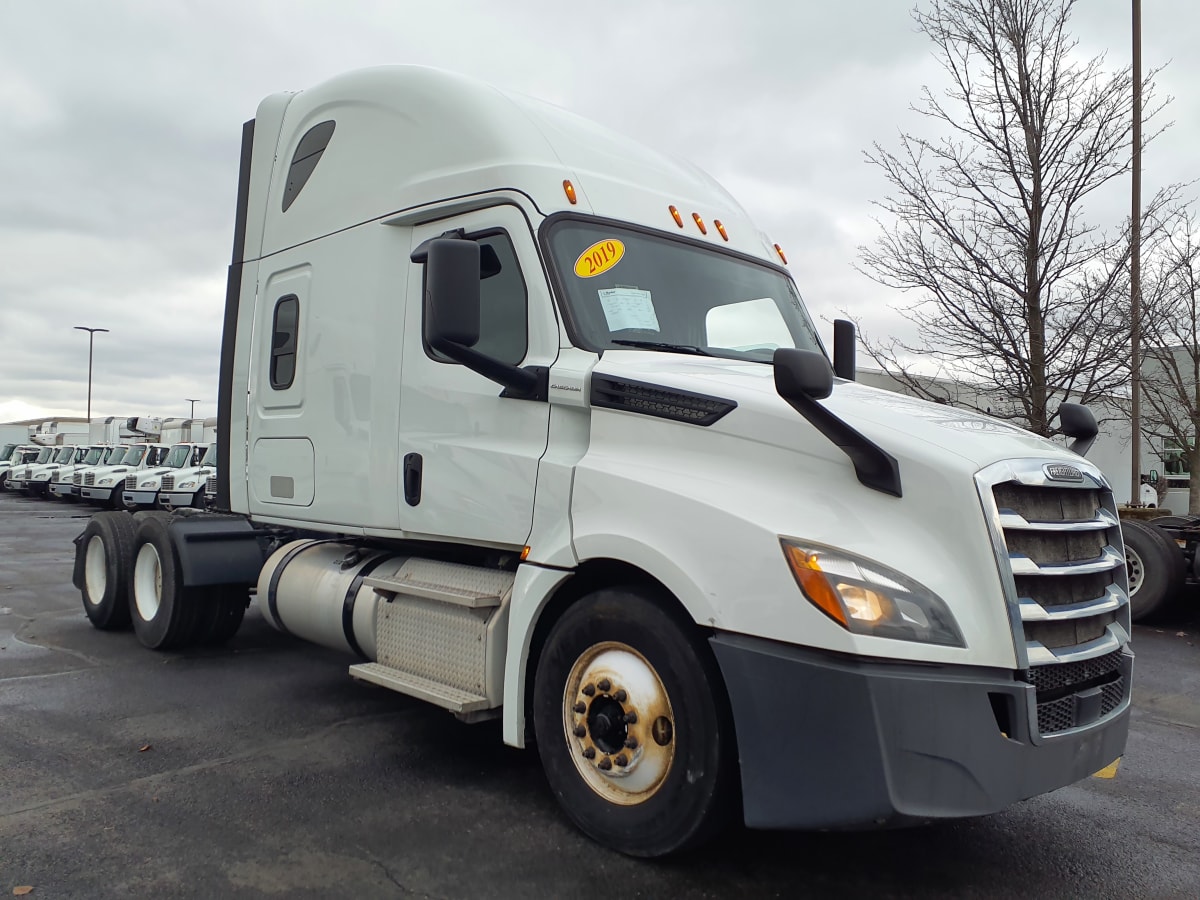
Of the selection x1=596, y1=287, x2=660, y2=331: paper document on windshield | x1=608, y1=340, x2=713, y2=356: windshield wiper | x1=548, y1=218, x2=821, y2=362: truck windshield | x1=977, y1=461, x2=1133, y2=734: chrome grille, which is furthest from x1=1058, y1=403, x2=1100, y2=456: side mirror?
x1=596, y1=287, x2=660, y2=331: paper document on windshield

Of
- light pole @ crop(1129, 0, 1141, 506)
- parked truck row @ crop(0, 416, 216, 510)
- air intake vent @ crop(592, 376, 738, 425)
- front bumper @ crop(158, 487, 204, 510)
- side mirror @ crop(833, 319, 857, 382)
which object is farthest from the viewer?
parked truck row @ crop(0, 416, 216, 510)

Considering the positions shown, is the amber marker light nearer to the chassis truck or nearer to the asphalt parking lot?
the chassis truck

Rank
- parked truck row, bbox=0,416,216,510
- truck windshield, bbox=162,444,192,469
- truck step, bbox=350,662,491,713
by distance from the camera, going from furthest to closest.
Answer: truck windshield, bbox=162,444,192,469
parked truck row, bbox=0,416,216,510
truck step, bbox=350,662,491,713

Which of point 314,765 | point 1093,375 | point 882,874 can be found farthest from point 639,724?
point 1093,375

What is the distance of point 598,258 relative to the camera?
431 cm

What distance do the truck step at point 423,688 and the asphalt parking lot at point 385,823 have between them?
431 mm

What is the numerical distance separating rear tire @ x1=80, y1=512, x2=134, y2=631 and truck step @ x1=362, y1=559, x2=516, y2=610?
3635 mm

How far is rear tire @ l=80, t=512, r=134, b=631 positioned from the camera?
768 centimetres

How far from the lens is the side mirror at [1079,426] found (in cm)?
436

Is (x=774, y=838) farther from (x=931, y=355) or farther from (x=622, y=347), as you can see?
(x=931, y=355)

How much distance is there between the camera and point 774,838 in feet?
12.9

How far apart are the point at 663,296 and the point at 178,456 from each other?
2353 centimetres

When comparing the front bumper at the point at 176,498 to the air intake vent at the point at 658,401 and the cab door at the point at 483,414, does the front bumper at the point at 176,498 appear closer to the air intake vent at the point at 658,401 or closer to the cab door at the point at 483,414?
the cab door at the point at 483,414

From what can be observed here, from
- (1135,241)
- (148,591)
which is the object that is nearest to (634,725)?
(148,591)
